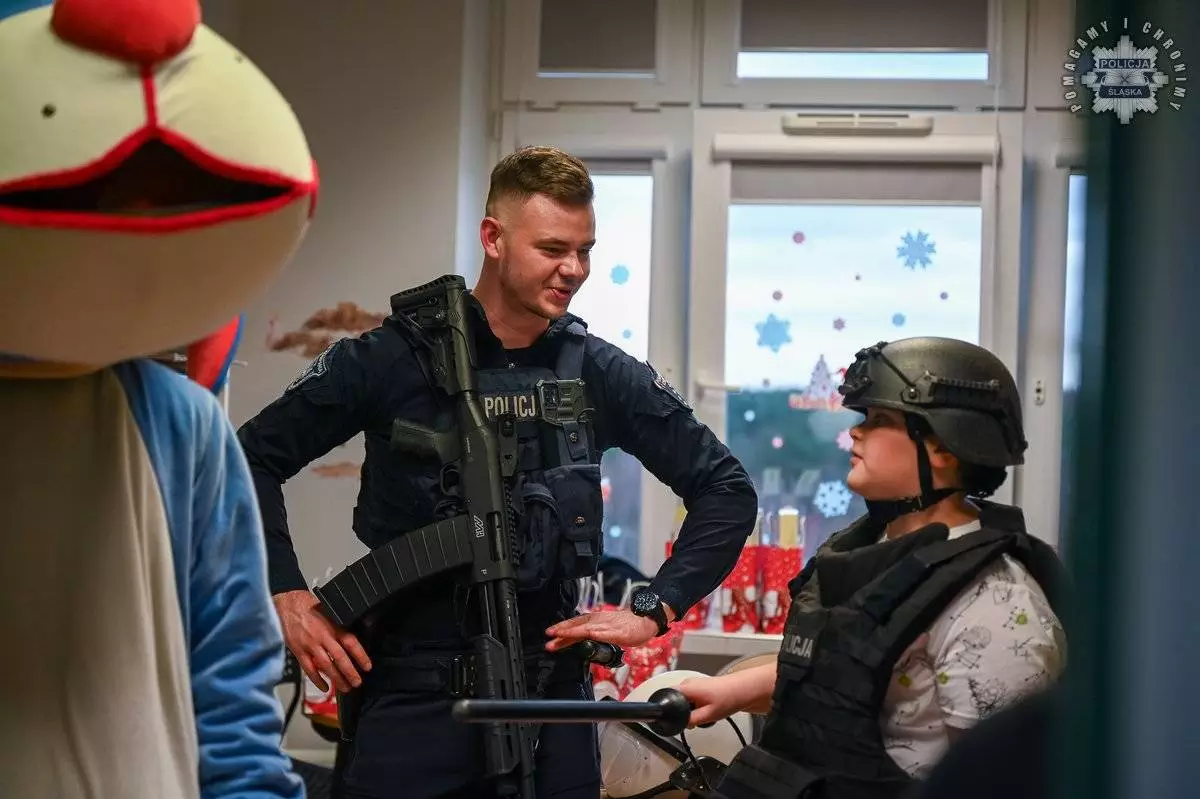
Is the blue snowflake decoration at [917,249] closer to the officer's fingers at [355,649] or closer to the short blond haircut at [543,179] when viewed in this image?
the short blond haircut at [543,179]

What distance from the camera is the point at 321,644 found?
2.00m

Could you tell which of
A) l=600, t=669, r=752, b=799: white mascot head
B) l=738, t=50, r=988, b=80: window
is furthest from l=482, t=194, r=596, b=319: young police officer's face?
l=738, t=50, r=988, b=80: window

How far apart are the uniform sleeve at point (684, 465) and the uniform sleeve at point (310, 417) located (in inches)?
14.9

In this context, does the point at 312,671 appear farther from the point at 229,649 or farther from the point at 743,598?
the point at 743,598

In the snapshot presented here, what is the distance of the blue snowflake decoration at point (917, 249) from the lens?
390cm

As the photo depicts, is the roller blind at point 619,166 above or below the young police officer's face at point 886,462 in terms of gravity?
above

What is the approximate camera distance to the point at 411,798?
1974mm

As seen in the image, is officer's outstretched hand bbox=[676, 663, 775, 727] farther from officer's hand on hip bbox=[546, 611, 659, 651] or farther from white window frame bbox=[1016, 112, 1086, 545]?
white window frame bbox=[1016, 112, 1086, 545]

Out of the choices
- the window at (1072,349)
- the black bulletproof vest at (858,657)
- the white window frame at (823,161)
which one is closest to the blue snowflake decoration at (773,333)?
the white window frame at (823,161)

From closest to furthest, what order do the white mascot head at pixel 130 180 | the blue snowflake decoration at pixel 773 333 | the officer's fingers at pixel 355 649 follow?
the white mascot head at pixel 130 180 < the officer's fingers at pixel 355 649 < the blue snowflake decoration at pixel 773 333

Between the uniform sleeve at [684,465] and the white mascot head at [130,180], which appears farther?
the uniform sleeve at [684,465]

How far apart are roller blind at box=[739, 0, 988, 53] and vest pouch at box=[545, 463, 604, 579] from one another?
94.3 inches

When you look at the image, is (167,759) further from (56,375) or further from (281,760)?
(56,375)

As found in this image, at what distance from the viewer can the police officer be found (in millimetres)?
2002
